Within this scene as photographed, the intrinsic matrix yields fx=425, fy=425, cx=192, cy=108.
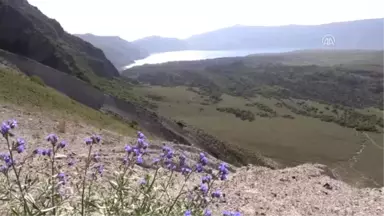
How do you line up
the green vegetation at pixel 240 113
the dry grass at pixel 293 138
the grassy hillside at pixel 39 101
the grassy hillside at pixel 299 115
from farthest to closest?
the green vegetation at pixel 240 113, the grassy hillside at pixel 299 115, the dry grass at pixel 293 138, the grassy hillside at pixel 39 101

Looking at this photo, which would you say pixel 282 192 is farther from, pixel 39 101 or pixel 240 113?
pixel 240 113

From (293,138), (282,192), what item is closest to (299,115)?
(293,138)

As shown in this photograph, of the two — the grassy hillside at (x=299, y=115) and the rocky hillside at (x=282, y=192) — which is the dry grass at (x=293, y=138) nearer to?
the grassy hillside at (x=299, y=115)

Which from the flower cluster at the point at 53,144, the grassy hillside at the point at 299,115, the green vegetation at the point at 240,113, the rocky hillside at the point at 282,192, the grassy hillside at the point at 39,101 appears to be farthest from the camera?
the green vegetation at the point at 240,113

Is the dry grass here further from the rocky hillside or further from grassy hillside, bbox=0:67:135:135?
the rocky hillside

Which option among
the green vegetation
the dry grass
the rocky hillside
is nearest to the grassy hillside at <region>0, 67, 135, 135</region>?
the rocky hillside

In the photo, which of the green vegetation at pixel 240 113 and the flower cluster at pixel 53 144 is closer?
the flower cluster at pixel 53 144

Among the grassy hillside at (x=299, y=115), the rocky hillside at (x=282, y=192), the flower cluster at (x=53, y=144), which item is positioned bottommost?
the grassy hillside at (x=299, y=115)

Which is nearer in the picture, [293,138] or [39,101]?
[39,101]

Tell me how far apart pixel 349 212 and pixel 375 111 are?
109 metres

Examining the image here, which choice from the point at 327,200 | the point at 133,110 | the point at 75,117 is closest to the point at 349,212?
the point at 327,200

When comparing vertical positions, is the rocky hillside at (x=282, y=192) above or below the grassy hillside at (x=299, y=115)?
above

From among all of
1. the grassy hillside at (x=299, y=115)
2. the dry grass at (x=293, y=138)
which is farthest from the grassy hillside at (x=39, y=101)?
the dry grass at (x=293, y=138)

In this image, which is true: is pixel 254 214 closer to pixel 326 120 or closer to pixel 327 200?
pixel 327 200
